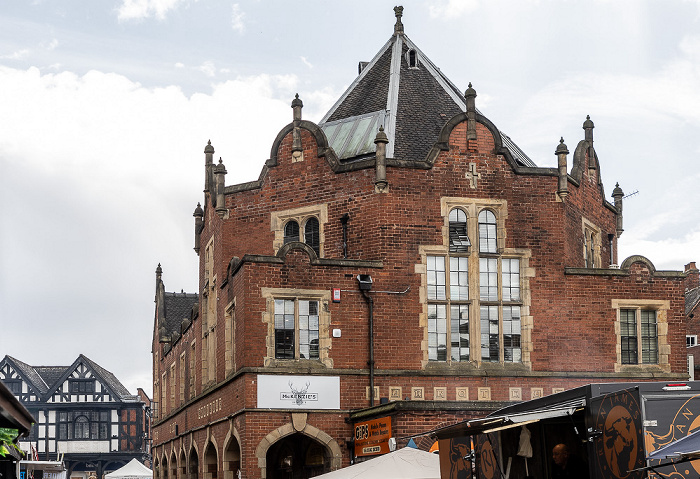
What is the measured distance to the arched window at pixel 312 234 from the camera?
28750mm

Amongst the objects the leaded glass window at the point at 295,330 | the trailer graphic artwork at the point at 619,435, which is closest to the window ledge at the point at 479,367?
the leaded glass window at the point at 295,330

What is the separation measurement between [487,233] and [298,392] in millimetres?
6296

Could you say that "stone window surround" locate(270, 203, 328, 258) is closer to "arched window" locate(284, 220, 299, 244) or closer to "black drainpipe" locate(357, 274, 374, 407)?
"arched window" locate(284, 220, 299, 244)

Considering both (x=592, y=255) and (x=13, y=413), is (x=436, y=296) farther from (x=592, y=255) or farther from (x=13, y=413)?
(x=13, y=413)

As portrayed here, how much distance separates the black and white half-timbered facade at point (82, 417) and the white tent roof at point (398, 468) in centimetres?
5727

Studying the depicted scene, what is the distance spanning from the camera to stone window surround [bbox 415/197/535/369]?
88.7ft

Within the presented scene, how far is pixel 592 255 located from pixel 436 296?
239 inches

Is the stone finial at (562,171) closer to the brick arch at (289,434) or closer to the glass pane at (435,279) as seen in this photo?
the glass pane at (435,279)

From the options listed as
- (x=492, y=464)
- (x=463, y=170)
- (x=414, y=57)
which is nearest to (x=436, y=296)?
(x=463, y=170)

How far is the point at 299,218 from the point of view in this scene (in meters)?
29.0

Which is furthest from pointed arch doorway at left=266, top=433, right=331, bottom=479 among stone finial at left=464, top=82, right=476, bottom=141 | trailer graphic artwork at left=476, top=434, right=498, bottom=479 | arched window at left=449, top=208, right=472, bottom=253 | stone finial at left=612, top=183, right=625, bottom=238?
trailer graphic artwork at left=476, top=434, right=498, bottom=479

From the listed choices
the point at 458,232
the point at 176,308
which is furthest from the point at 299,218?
the point at 176,308

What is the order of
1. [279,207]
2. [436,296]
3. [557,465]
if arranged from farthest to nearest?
[279,207], [436,296], [557,465]

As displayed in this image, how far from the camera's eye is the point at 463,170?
27.7 m
